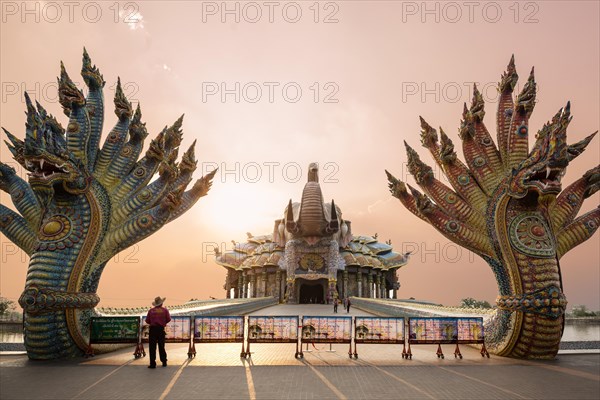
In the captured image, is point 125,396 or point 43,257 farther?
point 43,257

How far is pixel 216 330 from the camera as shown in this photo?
452 inches

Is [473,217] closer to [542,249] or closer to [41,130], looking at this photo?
[542,249]

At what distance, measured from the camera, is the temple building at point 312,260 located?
131ft

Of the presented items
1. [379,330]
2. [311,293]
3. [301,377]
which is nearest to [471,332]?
[379,330]

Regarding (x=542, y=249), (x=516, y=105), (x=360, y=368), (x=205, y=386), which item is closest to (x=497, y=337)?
(x=542, y=249)

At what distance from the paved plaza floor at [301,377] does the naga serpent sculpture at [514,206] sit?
120cm

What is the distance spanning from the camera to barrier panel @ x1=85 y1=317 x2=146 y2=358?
36.1ft

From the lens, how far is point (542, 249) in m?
11.5

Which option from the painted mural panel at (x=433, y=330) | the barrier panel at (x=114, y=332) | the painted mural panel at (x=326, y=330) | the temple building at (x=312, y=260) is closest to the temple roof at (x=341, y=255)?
the temple building at (x=312, y=260)

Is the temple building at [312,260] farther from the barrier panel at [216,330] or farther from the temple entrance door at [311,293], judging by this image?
the barrier panel at [216,330]

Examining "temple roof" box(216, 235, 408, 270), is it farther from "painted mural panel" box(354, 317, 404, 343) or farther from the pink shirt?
the pink shirt

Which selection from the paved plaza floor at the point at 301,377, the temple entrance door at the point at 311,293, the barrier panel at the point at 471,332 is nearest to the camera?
the paved plaza floor at the point at 301,377

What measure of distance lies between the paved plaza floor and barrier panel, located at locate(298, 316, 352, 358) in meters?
0.51

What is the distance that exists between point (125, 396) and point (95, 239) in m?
5.59
